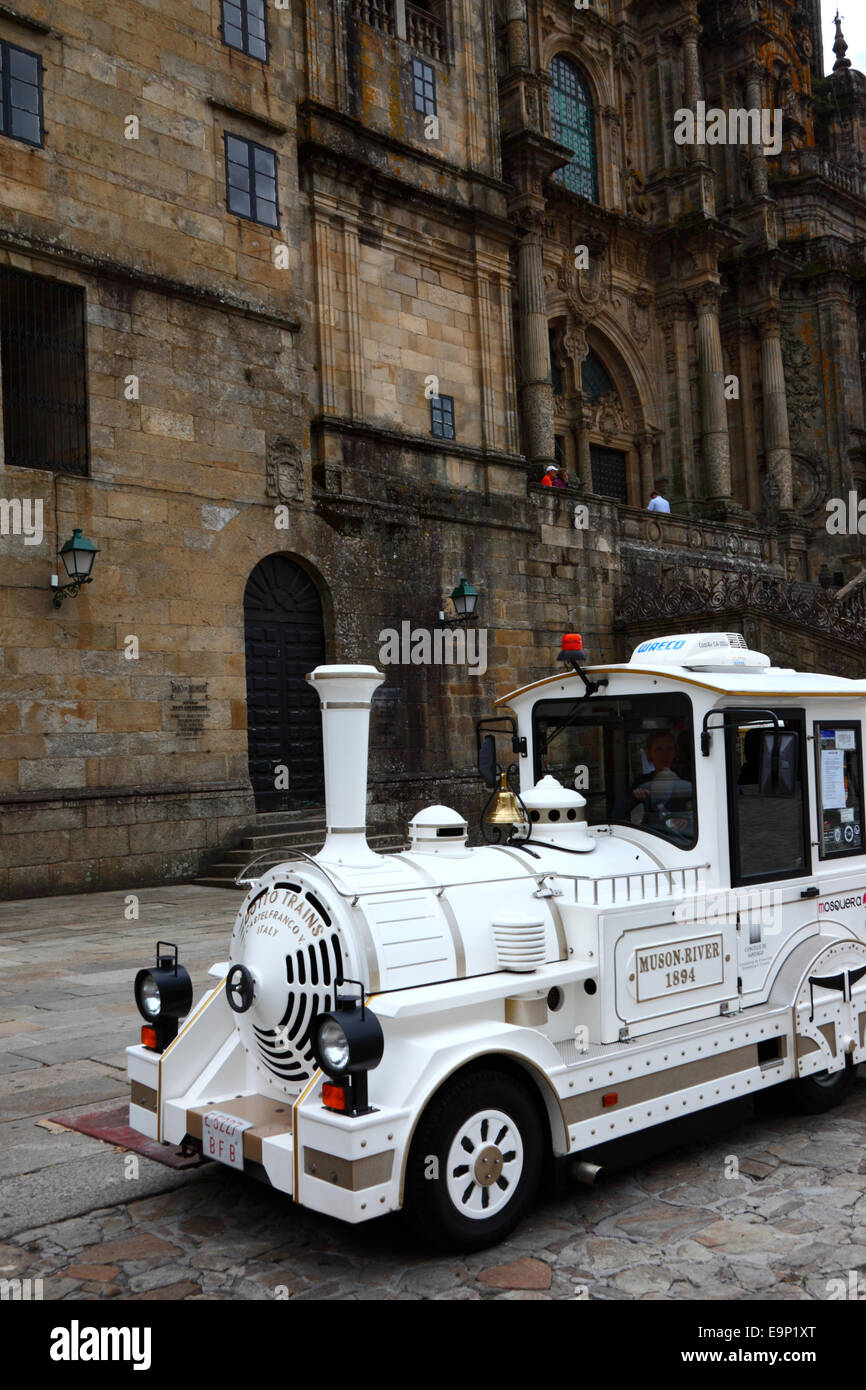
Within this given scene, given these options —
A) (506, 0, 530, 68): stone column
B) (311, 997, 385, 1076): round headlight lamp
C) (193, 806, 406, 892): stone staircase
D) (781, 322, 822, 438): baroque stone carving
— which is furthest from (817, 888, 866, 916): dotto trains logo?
(781, 322, 822, 438): baroque stone carving

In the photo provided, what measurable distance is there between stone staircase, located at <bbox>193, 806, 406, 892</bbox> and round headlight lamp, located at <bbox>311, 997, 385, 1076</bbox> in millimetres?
9739

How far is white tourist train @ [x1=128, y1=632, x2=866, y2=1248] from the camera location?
13.5 feet

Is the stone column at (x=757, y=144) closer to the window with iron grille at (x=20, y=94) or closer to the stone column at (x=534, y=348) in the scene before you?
the stone column at (x=534, y=348)

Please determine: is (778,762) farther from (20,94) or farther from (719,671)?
(20,94)

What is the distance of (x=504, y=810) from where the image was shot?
5551 mm

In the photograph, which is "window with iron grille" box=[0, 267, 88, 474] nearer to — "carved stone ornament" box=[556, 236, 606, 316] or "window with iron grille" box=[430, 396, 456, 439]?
"window with iron grille" box=[430, 396, 456, 439]

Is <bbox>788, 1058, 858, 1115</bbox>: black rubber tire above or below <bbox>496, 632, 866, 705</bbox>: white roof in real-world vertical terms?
below

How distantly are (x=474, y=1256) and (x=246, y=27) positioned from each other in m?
17.2

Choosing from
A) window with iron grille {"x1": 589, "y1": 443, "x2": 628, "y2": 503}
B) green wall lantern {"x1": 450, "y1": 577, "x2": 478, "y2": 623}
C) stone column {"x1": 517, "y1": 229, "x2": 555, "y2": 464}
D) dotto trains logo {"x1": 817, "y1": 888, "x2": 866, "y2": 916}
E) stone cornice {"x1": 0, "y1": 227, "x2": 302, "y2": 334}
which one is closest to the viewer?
dotto trains logo {"x1": 817, "y1": 888, "x2": 866, "y2": 916}

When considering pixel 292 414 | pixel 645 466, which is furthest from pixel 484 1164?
pixel 645 466

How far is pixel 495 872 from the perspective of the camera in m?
5.04

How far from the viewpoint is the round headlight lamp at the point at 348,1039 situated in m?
3.87

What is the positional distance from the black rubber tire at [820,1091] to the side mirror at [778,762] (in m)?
1.44

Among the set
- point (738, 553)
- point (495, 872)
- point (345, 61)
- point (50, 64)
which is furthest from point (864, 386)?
point (495, 872)
